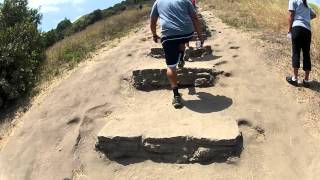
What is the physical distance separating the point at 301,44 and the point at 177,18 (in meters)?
2.15

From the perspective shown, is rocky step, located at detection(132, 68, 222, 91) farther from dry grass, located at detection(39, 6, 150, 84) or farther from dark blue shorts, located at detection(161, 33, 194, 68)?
dry grass, located at detection(39, 6, 150, 84)

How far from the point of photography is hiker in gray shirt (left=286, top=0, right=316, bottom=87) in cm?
785

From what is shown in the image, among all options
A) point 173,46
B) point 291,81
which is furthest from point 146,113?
point 291,81

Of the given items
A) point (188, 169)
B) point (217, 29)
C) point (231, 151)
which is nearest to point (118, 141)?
point (188, 169)

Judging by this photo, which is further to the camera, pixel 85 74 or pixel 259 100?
pixel 85 74

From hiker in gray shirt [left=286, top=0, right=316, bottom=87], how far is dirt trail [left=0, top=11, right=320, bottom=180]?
1.21ft

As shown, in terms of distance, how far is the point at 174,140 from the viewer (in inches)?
249

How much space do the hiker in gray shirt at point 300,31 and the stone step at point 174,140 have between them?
5.96 feet

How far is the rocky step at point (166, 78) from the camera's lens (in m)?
8.12

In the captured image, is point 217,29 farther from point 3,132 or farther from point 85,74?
point 3,132

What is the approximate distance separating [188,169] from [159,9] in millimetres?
2416

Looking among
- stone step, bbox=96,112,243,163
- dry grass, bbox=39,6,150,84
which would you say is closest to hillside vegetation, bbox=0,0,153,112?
dry grass, bbox=39,6,150,84

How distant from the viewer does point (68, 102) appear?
8.32 meters

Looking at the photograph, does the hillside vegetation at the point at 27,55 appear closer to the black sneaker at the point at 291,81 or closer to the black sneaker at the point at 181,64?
the black sneaker at the point at 181,64
